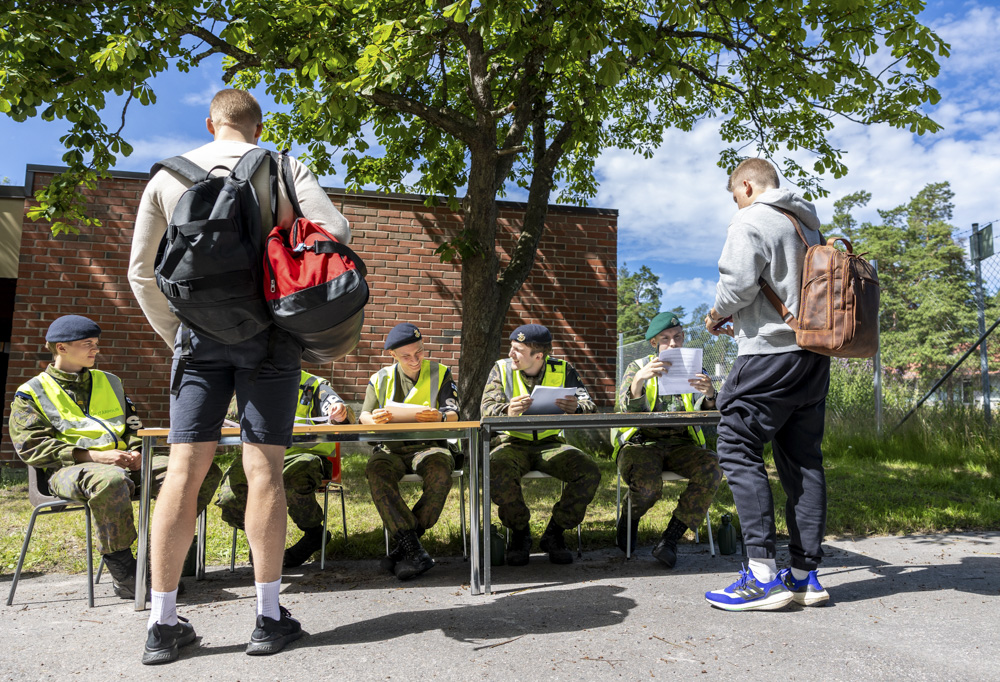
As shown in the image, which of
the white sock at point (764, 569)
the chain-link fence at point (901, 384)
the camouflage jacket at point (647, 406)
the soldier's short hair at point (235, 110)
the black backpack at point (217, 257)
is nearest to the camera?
the black backpack at point (217, 257)

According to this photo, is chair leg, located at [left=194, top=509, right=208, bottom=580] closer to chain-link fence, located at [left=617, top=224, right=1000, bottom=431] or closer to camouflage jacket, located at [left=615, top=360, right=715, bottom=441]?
camouflage jacket, located at [left=615, top=360, right=715, bottom=441]

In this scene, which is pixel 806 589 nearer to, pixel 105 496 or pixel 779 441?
pixel 779 441

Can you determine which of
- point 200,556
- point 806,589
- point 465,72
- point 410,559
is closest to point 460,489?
point 410,559

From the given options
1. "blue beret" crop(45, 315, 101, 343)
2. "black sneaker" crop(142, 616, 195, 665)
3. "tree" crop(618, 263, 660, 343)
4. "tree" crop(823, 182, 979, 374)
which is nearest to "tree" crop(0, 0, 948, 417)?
"blue beret" crop(45, 315, 101, 343)

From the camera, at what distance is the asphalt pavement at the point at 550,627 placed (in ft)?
7.84

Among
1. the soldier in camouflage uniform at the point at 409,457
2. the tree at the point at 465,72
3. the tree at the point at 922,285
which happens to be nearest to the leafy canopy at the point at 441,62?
the tree at the point at 465,72

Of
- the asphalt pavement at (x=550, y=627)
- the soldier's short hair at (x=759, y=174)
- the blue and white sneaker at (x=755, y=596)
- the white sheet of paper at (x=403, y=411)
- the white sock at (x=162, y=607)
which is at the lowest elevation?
the asphalt pavement at (x=550, y=627)

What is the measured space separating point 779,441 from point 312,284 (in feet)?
7.37

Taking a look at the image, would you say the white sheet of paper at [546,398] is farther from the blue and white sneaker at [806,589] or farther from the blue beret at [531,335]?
the blue and white sneaker at [806,589]

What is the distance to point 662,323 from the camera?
4801mm

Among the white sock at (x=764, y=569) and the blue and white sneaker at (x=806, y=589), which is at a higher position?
the white sock at (x=764, y=569)

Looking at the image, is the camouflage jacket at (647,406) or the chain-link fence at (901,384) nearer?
the camouflage jacket at (647,406)

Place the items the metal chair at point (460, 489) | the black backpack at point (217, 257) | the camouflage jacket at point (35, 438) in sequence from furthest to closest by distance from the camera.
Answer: the metal chair at point (460, 489) → the camouflage jacket at point (35, 438) → the black backpack at point (217, 257)

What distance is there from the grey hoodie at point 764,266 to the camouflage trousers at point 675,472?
1.19 metres
